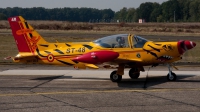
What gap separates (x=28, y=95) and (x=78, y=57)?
2950mm

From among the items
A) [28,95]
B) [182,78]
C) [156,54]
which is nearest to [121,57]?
[156,54]

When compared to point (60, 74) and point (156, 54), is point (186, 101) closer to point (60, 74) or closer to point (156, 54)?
point (156, 54)

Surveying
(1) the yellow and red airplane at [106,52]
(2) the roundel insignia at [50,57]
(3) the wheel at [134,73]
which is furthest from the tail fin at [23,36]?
(3) the wheel at [134,73]

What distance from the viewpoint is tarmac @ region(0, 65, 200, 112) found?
38.4ft

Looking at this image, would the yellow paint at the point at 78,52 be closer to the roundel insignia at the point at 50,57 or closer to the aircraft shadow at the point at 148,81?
the roundel insignia at the point at 50,57

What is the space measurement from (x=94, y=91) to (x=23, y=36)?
499 centimetres

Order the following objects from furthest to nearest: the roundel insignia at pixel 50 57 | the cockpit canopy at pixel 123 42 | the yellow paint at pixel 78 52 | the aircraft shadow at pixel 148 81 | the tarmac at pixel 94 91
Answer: the roundel insignia at pixel 50 57 → the cockpit canopy at pixel 123 42 → the yellow paint at pixel 78 52 → the aircraft shadow at pixel 148 81 → the tarmac at pixel 94 91

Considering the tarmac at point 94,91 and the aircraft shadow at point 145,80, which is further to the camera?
the aircraft shadow at point 145,80

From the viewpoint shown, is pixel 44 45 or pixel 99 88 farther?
pixel 44 45

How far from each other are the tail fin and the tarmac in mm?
1362

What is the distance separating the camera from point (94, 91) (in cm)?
1430

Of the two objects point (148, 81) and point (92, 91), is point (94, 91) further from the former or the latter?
point (148, 81)

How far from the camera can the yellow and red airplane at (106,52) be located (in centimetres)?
1582

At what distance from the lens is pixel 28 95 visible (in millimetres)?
13516
